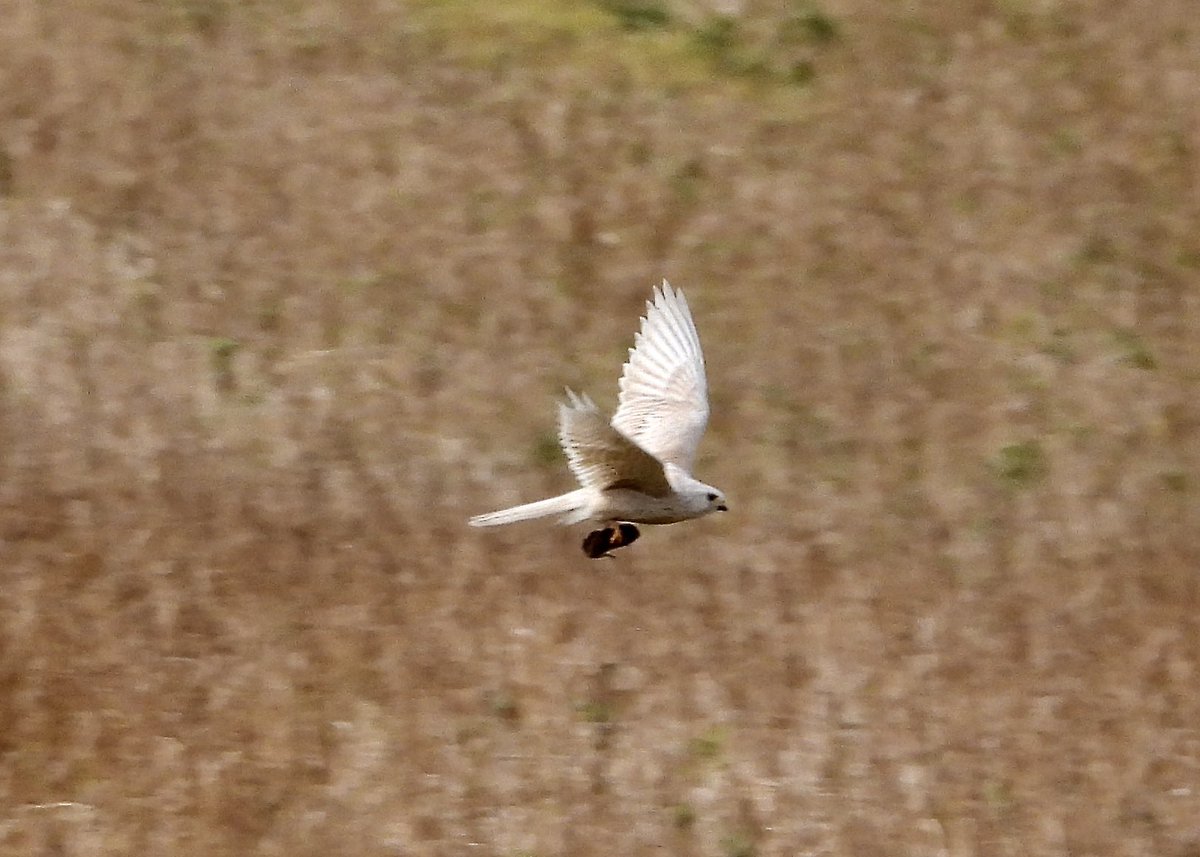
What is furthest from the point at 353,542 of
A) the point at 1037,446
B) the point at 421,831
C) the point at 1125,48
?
the point at 1125,48

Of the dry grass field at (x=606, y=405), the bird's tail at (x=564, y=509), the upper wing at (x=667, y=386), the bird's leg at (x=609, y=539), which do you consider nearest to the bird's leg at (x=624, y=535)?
the bird's leg at (x=609, y=539)

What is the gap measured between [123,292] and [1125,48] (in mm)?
6595

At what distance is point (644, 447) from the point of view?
539 cm

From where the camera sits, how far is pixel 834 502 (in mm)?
8992

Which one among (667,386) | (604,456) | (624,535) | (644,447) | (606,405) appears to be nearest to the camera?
(604,456)

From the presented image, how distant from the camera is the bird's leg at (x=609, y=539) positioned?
551 centimetres

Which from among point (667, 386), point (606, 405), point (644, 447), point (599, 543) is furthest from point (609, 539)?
point (606, 405)

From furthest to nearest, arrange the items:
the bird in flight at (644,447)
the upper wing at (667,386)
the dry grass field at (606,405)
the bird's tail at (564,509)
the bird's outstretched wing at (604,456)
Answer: the dry grass field at (606,405), the upper wing at (667,386), the bird's tail at (564,509), the bird in flight at (644,447), the bird's outstretched wing at (604,456)

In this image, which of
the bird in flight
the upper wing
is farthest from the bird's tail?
the upper wing

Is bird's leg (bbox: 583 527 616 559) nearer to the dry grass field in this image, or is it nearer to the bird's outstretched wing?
the bird's outstretched wing

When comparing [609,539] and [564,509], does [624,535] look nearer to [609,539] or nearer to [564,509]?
[609,539]

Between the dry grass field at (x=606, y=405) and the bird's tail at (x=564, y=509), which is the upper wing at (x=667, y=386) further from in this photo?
the dry grass field at (x=606, y=405)

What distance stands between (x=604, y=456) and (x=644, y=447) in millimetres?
156

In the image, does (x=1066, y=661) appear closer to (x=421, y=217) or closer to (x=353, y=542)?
(x=353, y=542)
